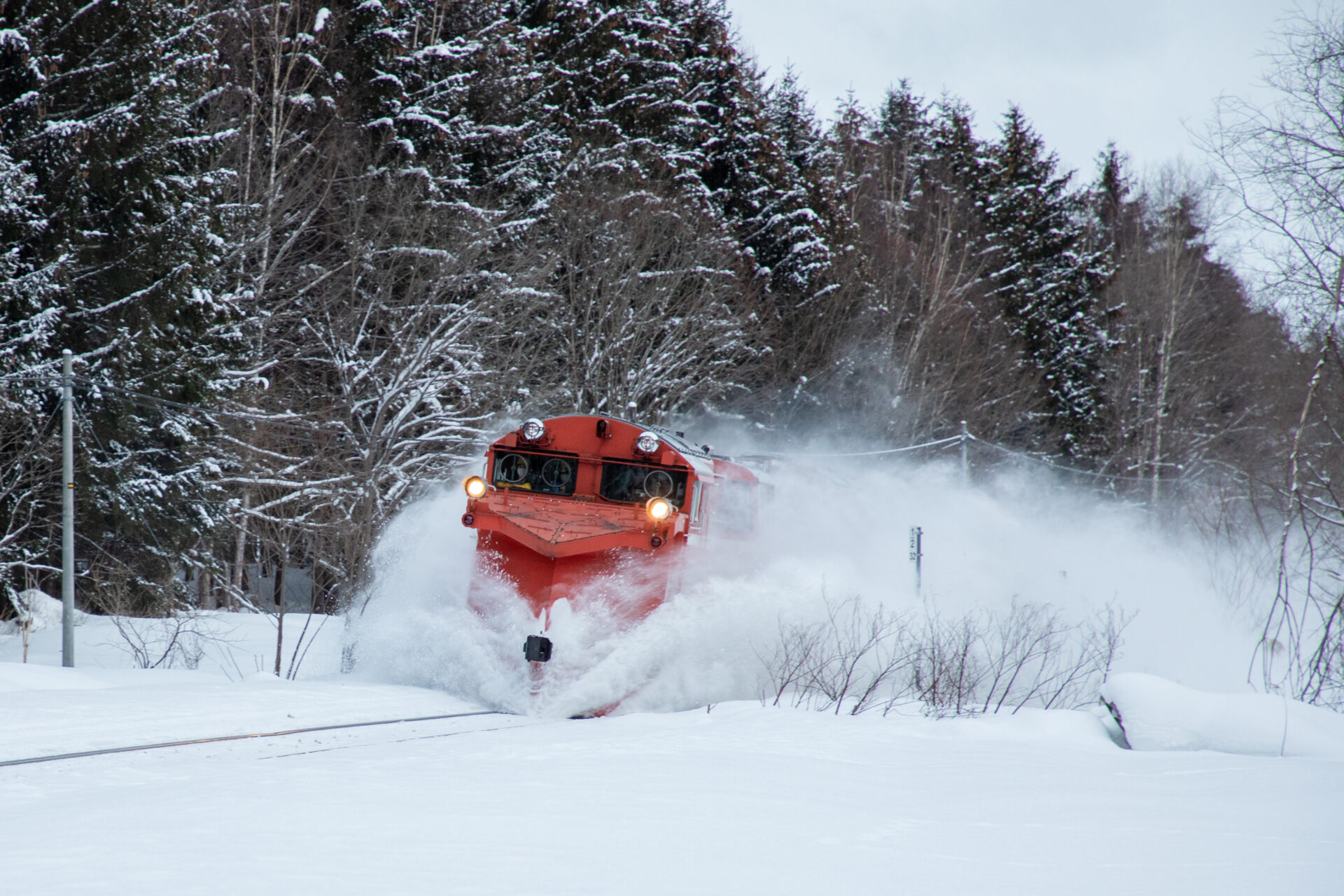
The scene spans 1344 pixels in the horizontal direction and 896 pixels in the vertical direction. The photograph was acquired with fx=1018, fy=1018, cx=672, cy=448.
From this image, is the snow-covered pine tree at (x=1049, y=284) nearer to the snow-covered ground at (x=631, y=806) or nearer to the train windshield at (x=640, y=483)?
the train windshield at (x=640, y=483)

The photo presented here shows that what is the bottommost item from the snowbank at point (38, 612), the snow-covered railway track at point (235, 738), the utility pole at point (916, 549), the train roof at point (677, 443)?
the snowbank at point (38, 612)

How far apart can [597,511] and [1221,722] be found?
587cm

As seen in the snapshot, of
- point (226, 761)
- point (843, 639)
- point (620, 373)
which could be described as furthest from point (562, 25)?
point (226, 761)

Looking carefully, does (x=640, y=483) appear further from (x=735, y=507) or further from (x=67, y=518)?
(x=67, y=518)

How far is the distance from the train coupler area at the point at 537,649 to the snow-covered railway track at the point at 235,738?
638mm

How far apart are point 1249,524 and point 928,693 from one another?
13.6 metres

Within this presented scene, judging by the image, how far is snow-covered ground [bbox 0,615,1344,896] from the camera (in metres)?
3.90

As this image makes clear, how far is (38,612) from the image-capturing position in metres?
16.6

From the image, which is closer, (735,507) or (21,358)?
(735,507)

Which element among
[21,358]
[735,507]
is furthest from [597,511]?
[21,358]

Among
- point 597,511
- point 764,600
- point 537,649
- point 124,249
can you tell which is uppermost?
point 124,249

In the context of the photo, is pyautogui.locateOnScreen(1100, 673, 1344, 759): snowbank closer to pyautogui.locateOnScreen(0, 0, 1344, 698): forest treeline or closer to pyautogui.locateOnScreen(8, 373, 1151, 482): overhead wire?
pyautogui.locateOnScreen(0, 0, 1344, 698): forest treeline

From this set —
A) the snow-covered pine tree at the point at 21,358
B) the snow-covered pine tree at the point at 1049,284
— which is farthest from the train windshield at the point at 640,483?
the snow-covered pine tree at the point at 1049,284

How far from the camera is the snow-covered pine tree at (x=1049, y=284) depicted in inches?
1601
